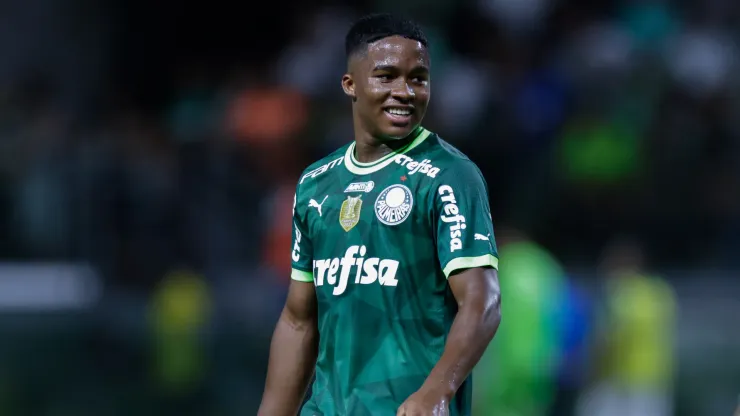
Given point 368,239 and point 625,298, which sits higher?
point 368,239

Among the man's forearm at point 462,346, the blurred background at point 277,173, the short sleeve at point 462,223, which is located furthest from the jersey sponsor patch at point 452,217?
the blurred background at point 277,173

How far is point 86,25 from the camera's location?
50.1 feet

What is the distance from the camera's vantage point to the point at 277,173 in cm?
1396

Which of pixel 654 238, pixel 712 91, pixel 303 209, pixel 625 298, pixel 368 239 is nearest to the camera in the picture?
pixel 368 239

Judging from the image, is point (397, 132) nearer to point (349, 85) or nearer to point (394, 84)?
point (394, 84)

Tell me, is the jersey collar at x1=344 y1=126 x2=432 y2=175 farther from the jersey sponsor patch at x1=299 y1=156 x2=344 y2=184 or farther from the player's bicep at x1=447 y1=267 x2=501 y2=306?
the player's bicep at x1=447 y1=267 x2=501 y2=306

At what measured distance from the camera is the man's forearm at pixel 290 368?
4.85m

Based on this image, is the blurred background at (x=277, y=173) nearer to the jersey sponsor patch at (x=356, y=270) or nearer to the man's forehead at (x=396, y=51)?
the jersey sponsor patch at (x=356, y=270)

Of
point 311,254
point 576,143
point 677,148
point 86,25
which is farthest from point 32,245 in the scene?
point 311,254

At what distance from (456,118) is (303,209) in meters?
9.04

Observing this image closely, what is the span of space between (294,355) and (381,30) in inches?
52.3

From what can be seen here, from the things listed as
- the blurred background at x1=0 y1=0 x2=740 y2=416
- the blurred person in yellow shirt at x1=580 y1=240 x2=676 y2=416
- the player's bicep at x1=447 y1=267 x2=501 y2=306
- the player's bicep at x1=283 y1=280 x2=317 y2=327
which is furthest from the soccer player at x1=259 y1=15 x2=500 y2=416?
the blurred background at x1=0 y1=0 x2=740 y2=416

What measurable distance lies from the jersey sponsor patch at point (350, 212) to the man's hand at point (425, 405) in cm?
75

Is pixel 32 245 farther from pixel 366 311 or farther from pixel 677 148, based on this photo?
pixel 366 311
